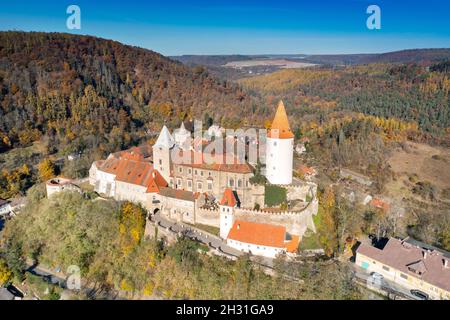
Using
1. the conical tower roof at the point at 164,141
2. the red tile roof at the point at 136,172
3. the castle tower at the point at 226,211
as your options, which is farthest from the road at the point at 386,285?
the conical tower roof at the point at 164,141

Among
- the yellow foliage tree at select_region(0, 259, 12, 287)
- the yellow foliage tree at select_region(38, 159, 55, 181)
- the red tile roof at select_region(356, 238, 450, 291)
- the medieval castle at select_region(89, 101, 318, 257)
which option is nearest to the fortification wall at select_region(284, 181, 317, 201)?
the medieval castle at select_region(89, 101, 318, 257)

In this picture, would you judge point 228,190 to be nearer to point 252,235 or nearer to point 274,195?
point 252,235

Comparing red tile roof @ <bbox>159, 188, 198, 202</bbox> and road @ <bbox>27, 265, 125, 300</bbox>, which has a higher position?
red tile roof @ <bbox>159, 188, 198, 202</bbox>

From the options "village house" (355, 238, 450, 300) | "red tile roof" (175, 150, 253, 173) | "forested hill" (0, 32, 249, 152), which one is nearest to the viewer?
"village house" (355, 238, 450, 300)

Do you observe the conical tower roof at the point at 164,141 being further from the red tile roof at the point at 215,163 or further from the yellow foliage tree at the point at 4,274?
the yellow foliage tree at the point at 4,274

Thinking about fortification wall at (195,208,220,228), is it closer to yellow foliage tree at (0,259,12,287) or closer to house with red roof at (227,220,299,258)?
house with red roof at (227,220,299,258)

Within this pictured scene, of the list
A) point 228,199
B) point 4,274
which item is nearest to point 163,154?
point 228,199
